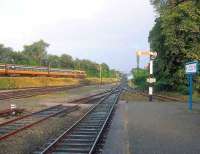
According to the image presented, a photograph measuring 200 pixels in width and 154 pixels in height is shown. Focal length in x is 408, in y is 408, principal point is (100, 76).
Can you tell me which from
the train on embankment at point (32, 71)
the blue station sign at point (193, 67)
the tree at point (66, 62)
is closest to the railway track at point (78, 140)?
the blue station sign at point (193, 67)

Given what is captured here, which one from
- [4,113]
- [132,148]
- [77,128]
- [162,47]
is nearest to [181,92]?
[162,47]

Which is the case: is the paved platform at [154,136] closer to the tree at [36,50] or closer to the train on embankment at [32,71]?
the train on embankment at [32,71]

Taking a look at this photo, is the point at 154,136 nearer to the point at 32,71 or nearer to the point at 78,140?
the point at 78,140

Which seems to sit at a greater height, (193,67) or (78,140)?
(193,67)

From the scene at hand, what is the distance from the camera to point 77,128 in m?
16.8

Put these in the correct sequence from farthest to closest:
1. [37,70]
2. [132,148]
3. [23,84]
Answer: [37,70], [23,84], [132,148]

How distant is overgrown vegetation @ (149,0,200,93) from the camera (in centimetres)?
3966

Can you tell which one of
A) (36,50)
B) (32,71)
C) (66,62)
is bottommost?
(32,71)

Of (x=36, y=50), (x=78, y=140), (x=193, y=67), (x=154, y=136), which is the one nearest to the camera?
(x=78, y=140)

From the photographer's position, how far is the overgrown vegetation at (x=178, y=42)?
39.7 metres

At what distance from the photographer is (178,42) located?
42062mm

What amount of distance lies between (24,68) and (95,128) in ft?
171

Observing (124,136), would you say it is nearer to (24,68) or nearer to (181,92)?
(181,92)

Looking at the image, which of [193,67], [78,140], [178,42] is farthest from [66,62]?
[78,140]
